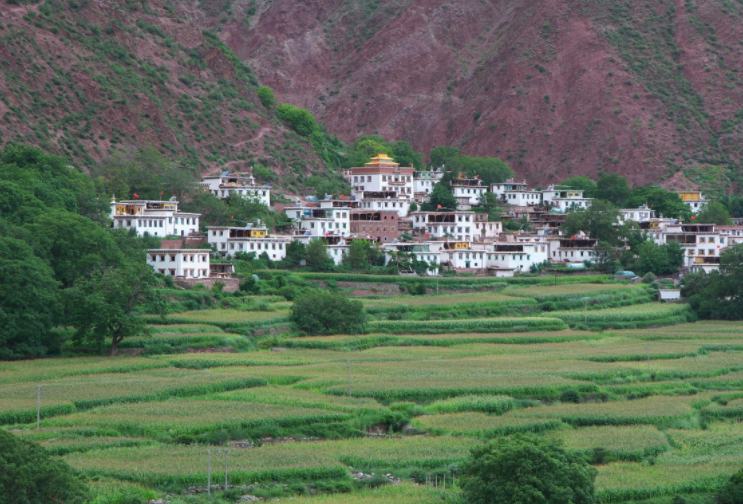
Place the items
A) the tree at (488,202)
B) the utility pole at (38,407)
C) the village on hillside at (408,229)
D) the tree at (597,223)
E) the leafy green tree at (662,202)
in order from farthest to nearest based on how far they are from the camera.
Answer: the leafy green tree at (662,202), the tree at (488,202), the tree at (597,223), the village on hillside at (408,229), the utility pole at (38,407)

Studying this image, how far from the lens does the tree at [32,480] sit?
35469 mm

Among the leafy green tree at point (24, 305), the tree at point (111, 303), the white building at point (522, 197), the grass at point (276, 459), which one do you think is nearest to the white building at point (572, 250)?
the white building at point (522, 197)

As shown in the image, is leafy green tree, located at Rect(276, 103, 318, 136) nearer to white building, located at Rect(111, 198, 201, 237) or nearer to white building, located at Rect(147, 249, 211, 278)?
white building, located at Rect(111, 198, 201, 237)

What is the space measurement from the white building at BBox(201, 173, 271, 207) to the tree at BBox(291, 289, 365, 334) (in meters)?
26.2

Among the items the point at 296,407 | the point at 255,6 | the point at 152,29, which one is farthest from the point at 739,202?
the point at 255,6

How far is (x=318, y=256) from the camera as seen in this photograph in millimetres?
86688

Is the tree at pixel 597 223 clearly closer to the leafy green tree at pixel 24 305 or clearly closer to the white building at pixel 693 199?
the white building at pixel 693 199

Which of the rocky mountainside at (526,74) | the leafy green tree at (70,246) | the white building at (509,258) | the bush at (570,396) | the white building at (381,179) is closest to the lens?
the bush at (570,396)

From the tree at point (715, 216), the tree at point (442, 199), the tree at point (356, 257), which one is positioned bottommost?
the tree at point (356, 257)

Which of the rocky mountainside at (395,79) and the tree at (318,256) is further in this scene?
the rocky mountainside at (395,79)

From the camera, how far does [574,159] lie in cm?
14325

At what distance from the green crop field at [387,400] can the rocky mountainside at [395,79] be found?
39302 millimetres

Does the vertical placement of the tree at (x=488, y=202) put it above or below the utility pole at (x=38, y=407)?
above

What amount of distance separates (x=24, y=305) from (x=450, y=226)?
4522 centimetres
